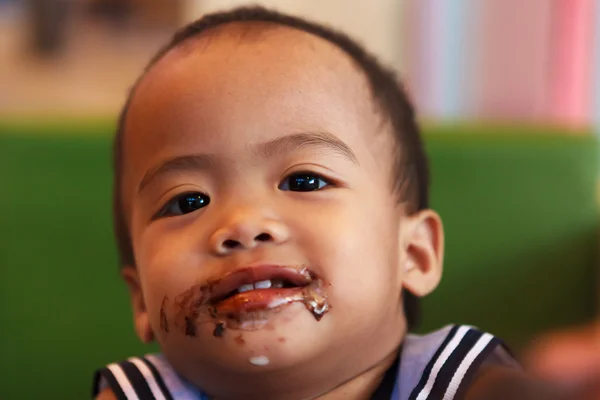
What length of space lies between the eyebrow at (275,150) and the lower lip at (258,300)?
0.12 metres

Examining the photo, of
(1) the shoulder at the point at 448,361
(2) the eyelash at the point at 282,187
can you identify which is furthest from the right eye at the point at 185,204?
(1) the shoulder at the point at 448,361

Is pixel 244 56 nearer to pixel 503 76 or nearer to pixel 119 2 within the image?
pixel 503 76

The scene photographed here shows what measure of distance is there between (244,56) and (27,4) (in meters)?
2.95

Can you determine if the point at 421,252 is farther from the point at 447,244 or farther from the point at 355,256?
the point at 447,244

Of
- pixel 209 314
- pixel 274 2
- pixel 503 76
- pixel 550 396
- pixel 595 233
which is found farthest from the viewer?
pixel 274 2

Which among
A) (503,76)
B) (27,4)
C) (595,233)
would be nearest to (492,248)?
(595,233)

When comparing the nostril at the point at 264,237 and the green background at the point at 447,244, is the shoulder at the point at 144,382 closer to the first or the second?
the nostril at the point at 264,237

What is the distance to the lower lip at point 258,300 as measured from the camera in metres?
0.61

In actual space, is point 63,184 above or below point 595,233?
above

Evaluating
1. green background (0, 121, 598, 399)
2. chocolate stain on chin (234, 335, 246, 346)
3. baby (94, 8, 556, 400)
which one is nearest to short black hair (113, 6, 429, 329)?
baby (94, 8, 556, 400)

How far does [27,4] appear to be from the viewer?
3357 mm

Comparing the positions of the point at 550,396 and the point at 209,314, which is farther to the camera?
the point at 209,314

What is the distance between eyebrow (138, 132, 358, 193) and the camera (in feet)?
2.20

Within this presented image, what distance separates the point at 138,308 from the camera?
31.9 inches
